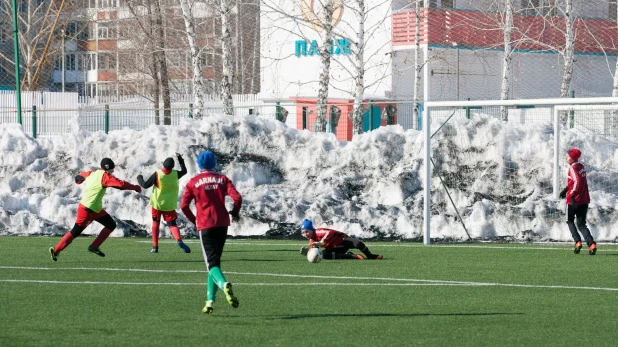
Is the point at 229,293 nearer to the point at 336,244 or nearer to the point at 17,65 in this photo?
the point at 336,244

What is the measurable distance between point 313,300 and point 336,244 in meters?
5.39

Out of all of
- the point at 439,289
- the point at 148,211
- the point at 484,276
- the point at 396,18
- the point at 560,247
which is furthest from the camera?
the point at 396,18

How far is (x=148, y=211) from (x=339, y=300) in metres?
13.3

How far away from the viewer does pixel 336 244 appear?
17.3m

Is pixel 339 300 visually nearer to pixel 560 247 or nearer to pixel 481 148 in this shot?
pixel 560 247

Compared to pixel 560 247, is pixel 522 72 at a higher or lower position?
higher

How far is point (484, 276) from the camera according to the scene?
Answer: 1478cm

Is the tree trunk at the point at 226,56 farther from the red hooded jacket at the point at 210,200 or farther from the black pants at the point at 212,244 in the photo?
the black pants at the point at 212,244

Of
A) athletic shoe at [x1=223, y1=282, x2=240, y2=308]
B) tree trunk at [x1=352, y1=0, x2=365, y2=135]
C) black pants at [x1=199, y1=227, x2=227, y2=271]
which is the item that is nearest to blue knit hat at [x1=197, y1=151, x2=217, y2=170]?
black pants at [x1=199, y1=227, x2=227, y2=271]

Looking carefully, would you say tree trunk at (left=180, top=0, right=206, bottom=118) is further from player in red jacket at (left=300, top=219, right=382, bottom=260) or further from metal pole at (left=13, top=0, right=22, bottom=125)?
player in red jacket at (left=300, top=219, right=382, bottom=260)

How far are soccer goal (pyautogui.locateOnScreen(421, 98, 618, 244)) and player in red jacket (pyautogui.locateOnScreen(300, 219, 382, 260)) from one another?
17.3ft

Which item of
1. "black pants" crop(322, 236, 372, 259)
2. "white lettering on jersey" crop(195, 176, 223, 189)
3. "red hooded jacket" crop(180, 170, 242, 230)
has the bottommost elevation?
"black pants" crop(322, 236, 372, 259)

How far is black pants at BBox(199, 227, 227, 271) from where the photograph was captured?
1059 centimetres

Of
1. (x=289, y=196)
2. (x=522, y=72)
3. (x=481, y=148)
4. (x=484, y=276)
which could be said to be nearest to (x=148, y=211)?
(x=289, y=196)
